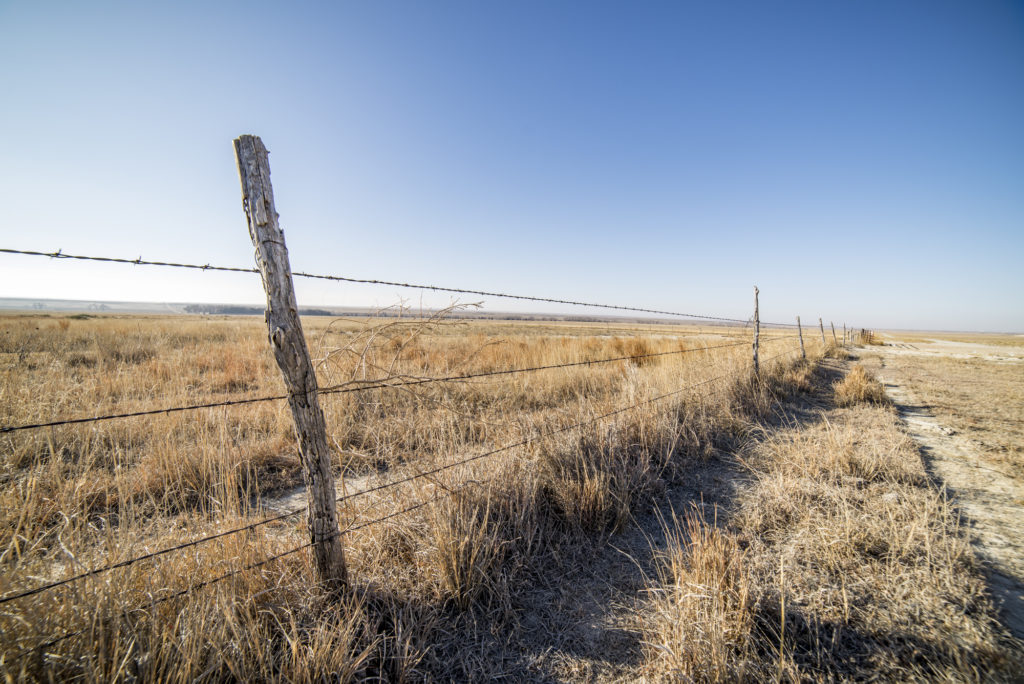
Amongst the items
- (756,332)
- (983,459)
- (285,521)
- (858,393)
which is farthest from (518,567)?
(858,393)

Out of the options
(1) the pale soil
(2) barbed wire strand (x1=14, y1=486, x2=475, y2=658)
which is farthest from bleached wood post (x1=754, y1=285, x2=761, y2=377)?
(2) barbed wire strand (x1=14, y1=486, x2=475, y2=658)

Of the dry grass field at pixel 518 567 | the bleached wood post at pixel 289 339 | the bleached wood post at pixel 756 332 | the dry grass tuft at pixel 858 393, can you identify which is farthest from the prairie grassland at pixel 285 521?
the dry grass tuft at pixel 858 393

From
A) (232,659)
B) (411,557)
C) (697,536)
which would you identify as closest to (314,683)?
(232,659)

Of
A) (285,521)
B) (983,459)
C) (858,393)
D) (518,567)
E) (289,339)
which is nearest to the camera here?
(289,339)

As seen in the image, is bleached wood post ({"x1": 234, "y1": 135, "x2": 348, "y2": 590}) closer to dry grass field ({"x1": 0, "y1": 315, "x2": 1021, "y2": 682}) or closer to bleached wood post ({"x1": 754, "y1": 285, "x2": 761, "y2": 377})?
dry grass field ({"x1": 0, "y1": 315, "x2": 1021, "y2": 682})

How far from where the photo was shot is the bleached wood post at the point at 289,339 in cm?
175

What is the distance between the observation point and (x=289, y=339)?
1797 mm

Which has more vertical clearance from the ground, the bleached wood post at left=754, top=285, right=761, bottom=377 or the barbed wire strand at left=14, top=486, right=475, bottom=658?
the bleached wood post at left=754, top=285, right=761, bottom=377

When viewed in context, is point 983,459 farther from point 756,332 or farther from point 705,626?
point 705,626

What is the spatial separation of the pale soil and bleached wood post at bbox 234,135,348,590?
374 centimetres

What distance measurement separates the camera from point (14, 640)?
1.42 m

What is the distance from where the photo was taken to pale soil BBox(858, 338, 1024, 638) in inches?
102

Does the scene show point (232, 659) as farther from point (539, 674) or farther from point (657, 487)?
point (657, 487)

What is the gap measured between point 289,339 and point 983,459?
24.7 feet
